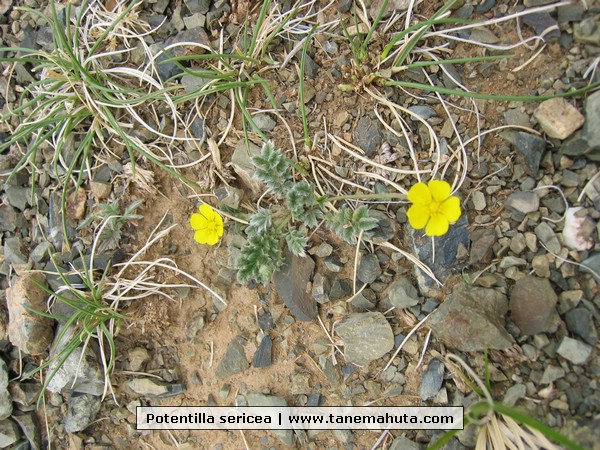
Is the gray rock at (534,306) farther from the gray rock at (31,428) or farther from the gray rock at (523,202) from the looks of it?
the gray rock at (31,428)

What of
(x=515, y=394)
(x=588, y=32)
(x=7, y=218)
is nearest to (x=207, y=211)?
(x=7, y=218)

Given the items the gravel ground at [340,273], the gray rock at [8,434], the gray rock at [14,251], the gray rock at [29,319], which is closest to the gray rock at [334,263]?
the gravel ground at [340,273]

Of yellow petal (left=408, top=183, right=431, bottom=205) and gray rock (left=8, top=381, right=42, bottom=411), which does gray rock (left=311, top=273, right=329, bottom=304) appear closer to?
yellow petal (left=408, top=183, right=431, bottom=205)

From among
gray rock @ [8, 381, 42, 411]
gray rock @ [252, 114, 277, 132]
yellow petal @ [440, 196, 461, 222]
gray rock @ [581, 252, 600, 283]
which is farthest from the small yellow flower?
gray rock @ [581, 252, 600, 283]

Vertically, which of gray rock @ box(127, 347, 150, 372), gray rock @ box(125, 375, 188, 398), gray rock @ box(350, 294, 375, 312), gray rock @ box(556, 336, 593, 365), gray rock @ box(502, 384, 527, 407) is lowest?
gray rock @ box(125, 375, 188, 398)

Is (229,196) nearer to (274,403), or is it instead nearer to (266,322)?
(266,322)

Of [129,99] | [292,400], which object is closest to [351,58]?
[129,99]

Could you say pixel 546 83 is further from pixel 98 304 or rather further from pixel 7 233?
pixel 7 233
